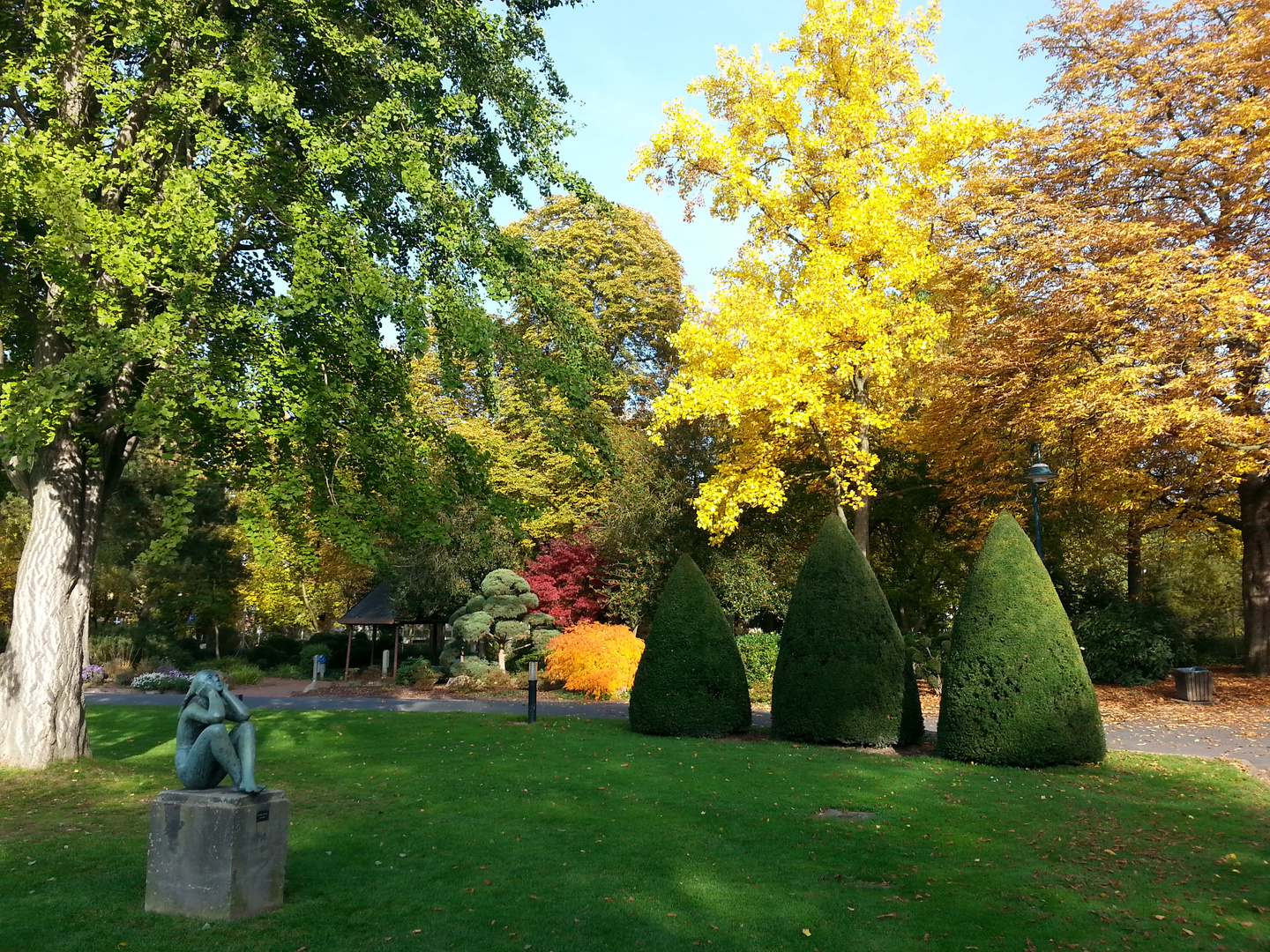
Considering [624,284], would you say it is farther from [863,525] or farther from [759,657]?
[759,657]

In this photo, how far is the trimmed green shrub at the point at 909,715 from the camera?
1380 centimetres

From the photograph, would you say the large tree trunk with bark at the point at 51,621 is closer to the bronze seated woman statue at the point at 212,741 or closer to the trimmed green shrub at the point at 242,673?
the bronze seated woman statue at the point at 212,741

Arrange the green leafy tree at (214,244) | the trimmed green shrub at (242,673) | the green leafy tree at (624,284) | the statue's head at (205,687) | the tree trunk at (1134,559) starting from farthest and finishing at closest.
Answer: the green leafy tree at (624,284) → the trimmed green shrub at (242,673) → the tree trunk at (1134,559) → the green leafy tree at (214,244) → the statue's head at (205,687)

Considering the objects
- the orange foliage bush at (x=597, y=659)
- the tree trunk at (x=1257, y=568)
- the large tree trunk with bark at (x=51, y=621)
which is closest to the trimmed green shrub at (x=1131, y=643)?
the tree trunk at (x=1257, y=568)

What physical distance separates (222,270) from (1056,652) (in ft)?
42.0

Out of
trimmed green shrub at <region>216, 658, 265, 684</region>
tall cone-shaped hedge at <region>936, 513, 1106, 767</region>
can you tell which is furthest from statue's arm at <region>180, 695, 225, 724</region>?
trimmed green shrub at <region>216, 658, 265, 684</region>

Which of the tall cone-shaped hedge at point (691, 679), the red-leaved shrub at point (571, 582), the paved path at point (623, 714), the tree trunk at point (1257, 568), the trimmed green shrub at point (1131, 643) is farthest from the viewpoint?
the red-leaved shrub at point (571, 582)

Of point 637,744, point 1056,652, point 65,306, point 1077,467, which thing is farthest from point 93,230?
point 1077,467

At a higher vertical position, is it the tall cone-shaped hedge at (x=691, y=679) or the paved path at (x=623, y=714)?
the tall cone-shaped hedge at (x=691, y=679)

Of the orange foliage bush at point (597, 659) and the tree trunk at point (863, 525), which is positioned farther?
the orange foliage bush at point (597, 659)

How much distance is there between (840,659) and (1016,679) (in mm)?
2660

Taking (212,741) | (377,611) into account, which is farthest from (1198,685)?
(377,611)

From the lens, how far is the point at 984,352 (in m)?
19.6

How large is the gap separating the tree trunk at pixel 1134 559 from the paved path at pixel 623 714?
7.39 meters
